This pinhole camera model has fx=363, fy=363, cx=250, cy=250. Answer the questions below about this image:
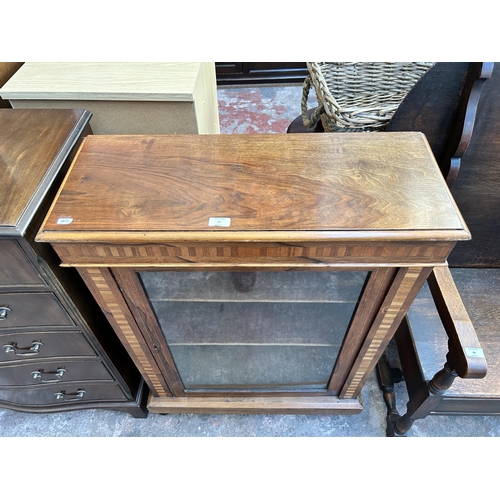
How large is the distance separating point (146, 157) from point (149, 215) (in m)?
0.13

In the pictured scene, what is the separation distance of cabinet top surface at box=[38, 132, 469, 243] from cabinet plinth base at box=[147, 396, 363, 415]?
60 centimetres

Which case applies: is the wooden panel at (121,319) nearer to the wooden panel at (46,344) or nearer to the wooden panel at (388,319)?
the wooden panel at (46,344)

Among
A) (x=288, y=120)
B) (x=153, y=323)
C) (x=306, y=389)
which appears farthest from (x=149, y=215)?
(x=288, y=120)

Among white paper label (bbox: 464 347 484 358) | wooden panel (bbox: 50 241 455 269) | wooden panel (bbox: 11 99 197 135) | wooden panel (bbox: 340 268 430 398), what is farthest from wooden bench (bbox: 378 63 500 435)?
wooden panel (bbox: 11 99 197 135)

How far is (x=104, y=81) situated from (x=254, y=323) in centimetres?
58

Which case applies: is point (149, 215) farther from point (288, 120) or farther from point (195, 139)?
point (288, 120)

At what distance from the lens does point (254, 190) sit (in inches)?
21.4

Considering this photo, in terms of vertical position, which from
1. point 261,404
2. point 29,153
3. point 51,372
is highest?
point 29,153

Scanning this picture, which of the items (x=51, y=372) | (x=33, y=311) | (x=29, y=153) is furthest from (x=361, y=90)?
(x=51, y=372)

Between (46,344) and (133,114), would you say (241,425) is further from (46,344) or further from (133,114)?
(133,114)

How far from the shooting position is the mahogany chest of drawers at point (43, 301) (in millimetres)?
547

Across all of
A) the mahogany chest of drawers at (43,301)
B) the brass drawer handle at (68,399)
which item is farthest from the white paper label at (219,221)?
the brass drawer handle at (68,399)

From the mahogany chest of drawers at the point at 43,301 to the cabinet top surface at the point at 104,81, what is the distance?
0.06 metres

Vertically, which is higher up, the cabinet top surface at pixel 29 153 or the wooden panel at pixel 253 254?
the cabinet top surface at pixel 29 153
